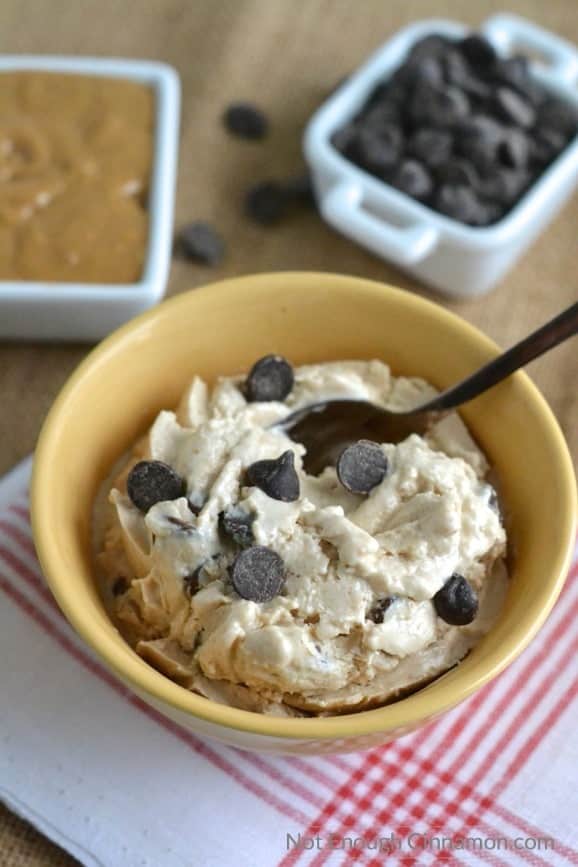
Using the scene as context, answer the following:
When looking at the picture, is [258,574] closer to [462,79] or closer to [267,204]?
[267,204]

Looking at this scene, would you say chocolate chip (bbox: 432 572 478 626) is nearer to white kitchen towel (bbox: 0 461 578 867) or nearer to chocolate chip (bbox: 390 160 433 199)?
white kitchen towel (bbox: 0 461 578 867)

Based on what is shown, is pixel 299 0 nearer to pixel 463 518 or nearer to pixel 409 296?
pixel 409 296

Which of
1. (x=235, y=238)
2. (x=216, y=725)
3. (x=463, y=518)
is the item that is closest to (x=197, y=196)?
(x=235, y=238)

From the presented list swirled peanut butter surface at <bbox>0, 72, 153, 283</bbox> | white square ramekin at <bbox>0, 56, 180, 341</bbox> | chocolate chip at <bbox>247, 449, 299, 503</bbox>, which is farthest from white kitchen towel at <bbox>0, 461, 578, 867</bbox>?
swirled peanut butter surface at <bbox>0, 72, 153, 283</bbox>

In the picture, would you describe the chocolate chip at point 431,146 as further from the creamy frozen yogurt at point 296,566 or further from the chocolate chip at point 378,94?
the creamy frozen yogurt at point 296,566

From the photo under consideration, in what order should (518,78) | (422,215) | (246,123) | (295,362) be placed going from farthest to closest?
(246,123) → (518,78) → (422,215) → (295,362)

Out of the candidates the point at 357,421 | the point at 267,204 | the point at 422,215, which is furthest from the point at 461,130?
the point at 357,421

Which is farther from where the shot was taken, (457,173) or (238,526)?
(457,173)
